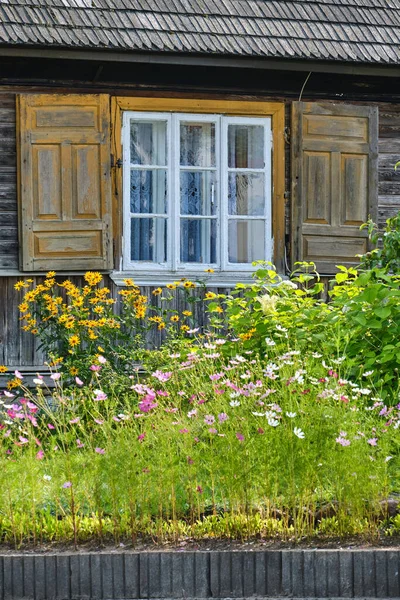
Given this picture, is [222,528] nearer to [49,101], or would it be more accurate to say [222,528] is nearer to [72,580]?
[72,580]

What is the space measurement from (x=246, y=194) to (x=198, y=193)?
16.5 inches

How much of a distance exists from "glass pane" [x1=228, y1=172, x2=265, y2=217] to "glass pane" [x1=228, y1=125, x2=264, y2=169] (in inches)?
3.5

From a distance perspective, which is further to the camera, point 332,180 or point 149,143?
point 332,180

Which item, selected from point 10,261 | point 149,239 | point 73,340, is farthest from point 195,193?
point 73,340

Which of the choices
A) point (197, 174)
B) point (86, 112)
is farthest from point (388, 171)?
point (86, 112)

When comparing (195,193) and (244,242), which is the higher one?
(195,193)

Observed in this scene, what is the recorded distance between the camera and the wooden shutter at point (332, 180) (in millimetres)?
10133

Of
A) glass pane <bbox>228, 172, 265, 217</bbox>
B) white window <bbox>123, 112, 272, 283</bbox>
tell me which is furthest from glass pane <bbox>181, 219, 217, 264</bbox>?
glass pane <bbox>228, 172, 265, 217</bbox>

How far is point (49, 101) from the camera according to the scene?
9648 mm

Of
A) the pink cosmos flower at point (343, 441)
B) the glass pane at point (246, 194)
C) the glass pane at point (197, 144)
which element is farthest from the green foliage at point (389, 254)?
the pink cosmos flower at point (343, 441)

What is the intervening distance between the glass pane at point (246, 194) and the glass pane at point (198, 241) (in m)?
0.27

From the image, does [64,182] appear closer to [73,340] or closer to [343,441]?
[73,340]

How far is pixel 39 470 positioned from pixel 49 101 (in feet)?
15.9

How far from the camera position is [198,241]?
998 centimetres
